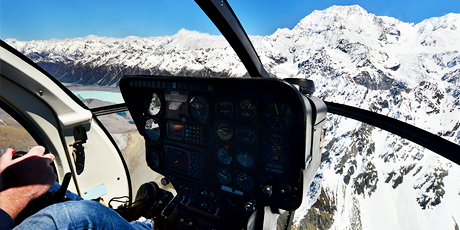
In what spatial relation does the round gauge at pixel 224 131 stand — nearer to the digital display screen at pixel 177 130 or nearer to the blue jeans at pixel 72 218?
the digital display screen at pixel 177 130

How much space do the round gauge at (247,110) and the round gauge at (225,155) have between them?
0.41m

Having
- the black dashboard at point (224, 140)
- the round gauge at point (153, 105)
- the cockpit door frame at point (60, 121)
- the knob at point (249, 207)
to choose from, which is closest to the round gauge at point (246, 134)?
the black dashboard at point (224, 140)

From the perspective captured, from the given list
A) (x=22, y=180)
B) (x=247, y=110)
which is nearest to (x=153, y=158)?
(x=247, y=110)

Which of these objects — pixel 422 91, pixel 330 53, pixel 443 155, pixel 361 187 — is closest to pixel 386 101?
pixel 422 91

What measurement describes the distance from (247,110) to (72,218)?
5.34 ft

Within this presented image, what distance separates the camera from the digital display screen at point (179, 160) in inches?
98.8

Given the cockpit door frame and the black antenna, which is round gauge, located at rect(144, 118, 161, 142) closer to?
the cockpit door frame

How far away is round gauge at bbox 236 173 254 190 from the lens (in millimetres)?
2209

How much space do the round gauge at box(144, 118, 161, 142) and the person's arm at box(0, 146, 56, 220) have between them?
1488 millimetres

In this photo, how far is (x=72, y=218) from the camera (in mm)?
704

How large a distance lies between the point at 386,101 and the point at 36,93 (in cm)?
7863

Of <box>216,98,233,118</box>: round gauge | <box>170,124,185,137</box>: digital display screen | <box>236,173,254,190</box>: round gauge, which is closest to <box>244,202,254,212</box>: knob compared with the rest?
<box>236,173,254,190</box>: round gauge

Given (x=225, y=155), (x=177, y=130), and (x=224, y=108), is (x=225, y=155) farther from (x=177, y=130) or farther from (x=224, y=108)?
(x=177, y=130)

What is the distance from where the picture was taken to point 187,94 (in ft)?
7.48
